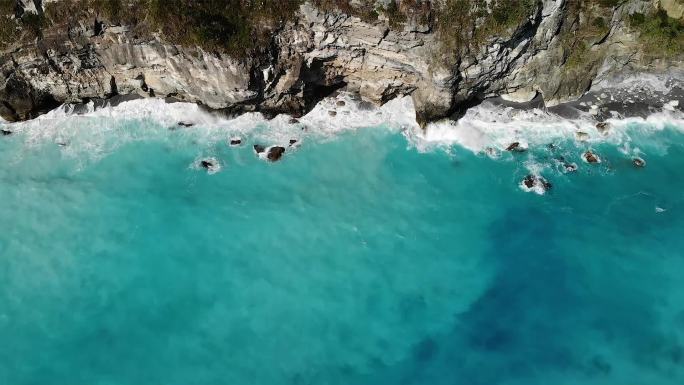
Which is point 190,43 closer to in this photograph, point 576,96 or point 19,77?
point 19,77

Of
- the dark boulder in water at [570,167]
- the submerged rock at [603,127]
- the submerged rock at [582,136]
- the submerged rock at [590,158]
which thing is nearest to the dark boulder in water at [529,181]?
the dark boulder in water at [570,167]

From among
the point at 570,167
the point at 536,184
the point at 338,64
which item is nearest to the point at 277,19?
the point at 338,64

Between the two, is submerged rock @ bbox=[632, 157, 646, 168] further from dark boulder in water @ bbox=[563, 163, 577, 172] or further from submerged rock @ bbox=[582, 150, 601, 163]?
dark boulder in water @ bbox=[563, 163, 577, 172]

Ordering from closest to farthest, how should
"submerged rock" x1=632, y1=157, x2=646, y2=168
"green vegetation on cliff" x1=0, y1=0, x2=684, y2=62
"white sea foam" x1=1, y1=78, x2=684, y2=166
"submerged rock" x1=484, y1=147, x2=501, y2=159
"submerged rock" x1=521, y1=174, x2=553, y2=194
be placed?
1. "green vegetation on cliff" x1=0, y1=0, x2=684, y2=62
2. "submerged rock" x1=521, y1=174, x2=553, y2=194
3. "submerged rock" x1=632, y1=157, x2=646, y2=168
4. "submerged rock" x1=484, y1=147, x2=501, y2=159
5. "white sea foam" x1=1, y1=78, x2=684, y2=166

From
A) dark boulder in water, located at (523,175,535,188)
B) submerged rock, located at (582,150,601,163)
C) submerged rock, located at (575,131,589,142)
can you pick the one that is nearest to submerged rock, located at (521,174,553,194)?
dark boulder in water, located at (523,175,535,188)

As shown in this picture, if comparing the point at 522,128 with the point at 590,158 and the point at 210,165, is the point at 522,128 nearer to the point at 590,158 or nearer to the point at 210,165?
the point at 590,158

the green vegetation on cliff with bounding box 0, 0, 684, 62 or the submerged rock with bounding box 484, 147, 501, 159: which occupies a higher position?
the green vegetation on cliff with bounding box 0, 0, 684, 62

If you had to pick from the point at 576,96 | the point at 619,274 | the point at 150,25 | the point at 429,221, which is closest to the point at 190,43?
the point at 150,25
